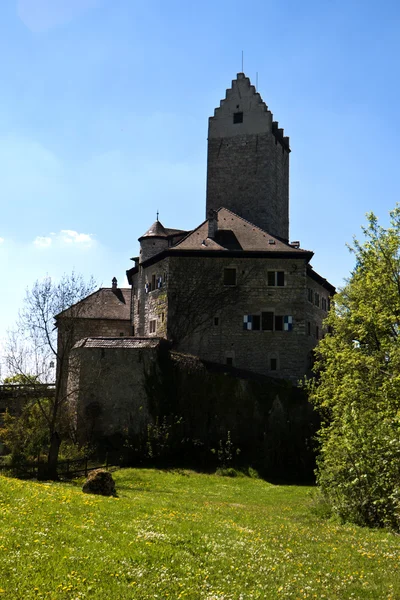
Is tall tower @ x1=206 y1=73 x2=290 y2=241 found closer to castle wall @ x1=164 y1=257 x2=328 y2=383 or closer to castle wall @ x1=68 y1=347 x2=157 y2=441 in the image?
castle wall @ x1=164 y1=257 x2=328 y2=383

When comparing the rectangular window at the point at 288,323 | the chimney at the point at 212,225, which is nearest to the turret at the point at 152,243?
the chimney at the point at 212,225

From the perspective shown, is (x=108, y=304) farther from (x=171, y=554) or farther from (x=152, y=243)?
(x=171, y=554)

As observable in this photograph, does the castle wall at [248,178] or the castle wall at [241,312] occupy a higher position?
the castle wall at [248,178]

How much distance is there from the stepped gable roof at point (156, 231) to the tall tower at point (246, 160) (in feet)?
14.7

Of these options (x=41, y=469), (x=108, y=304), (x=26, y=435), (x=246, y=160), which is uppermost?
(x=246, y=160)

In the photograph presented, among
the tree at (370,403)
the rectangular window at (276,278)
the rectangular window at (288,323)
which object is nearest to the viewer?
the tree at (370,403)

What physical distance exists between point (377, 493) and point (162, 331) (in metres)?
21.2

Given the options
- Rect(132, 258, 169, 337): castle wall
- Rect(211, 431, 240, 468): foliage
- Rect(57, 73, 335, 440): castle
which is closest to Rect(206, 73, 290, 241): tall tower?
Rect(57, 73, 335, 440): castle

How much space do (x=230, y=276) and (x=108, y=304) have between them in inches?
481

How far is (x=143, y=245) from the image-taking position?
133 feet

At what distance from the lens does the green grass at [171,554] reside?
8727 mm

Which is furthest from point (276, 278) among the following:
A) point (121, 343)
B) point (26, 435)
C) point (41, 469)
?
point (41, 469)

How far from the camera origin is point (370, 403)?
19.5 m

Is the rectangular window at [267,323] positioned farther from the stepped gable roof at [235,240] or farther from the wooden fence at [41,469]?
the wooden fence at [41,469]
